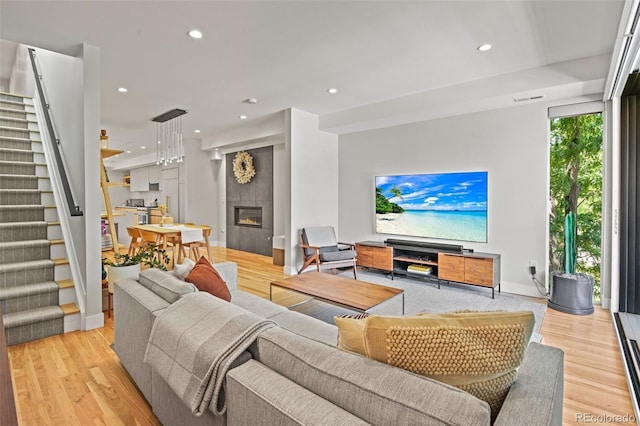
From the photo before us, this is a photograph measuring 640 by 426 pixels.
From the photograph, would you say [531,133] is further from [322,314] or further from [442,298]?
[322,314]

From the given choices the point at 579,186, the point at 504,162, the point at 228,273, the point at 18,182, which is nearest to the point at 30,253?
the point at 18,182

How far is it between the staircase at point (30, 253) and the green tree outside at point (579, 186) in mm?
5230

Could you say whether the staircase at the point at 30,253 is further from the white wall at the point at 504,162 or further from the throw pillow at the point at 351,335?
the white wall at the point at 504,162

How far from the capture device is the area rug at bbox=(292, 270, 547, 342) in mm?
3473

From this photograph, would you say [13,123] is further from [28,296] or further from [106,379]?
[106,379]

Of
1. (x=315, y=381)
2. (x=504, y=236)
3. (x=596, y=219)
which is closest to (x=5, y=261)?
(x=315, y=381)

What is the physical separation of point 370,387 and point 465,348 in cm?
29

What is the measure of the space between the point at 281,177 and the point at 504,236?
4.16 m

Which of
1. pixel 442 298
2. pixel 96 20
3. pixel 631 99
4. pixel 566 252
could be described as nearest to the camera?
pixel 96 20

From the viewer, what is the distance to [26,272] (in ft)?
9.88

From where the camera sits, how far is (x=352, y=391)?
92cm

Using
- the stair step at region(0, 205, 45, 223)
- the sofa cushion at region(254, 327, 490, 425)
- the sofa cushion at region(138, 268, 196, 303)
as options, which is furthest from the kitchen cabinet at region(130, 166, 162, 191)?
the sofa cushion at region(254, 327, 490, 425)

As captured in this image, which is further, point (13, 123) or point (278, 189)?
point (278, 189)

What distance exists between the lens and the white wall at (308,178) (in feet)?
17.0
